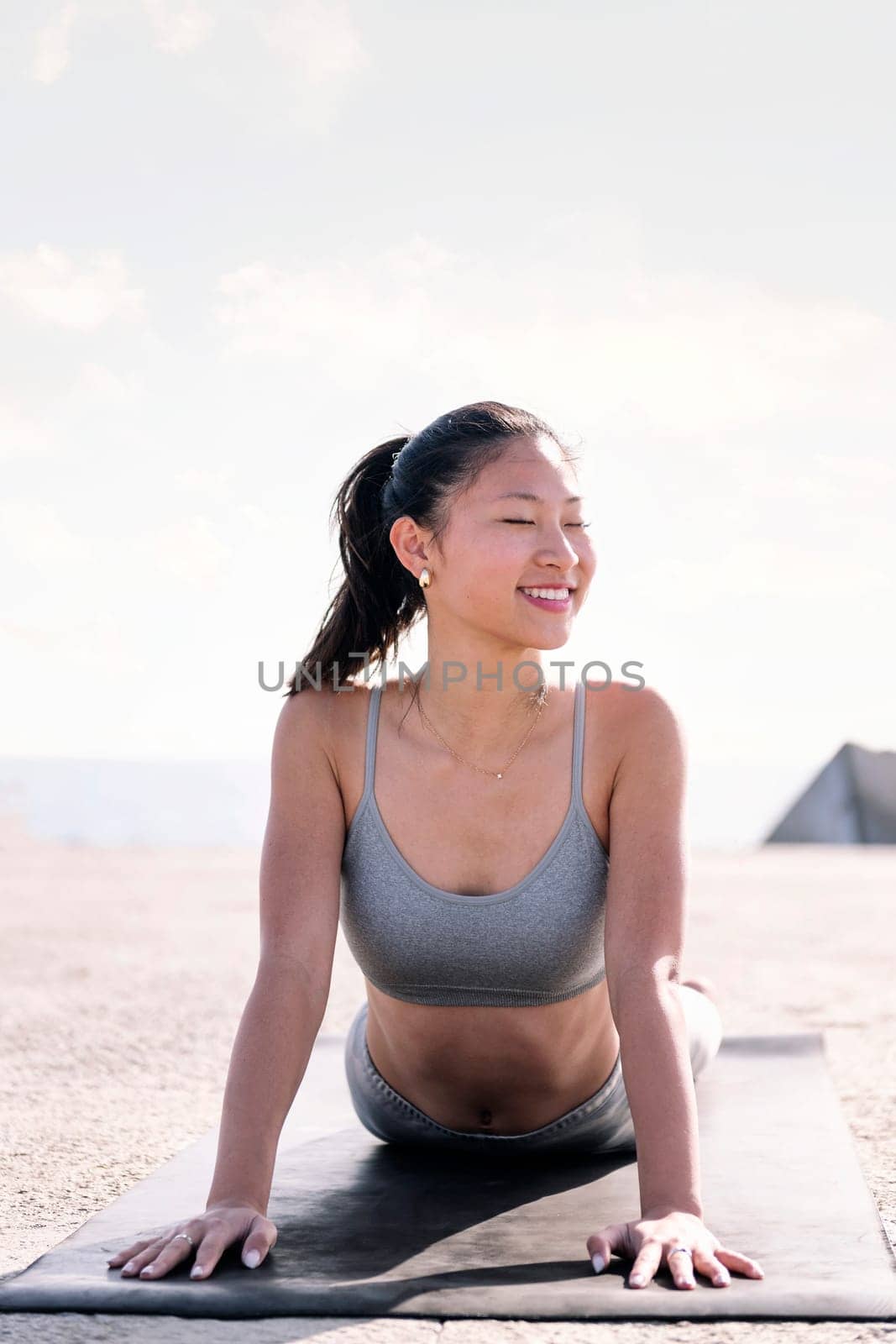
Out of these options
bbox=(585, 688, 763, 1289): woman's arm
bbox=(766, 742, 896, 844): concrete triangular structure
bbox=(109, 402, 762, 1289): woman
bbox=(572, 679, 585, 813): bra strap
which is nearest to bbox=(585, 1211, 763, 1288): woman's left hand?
bbox=(585, 688, 763, 1289): woman's arm

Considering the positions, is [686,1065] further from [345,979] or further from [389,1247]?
[345,979]

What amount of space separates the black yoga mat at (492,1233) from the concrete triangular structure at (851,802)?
8097 millimetres

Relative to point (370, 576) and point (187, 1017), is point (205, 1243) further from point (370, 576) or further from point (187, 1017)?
point (187, 1017)

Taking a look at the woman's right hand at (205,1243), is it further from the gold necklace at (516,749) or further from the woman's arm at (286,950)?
the gold necklace at (516,749)

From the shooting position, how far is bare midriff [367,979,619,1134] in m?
2.09

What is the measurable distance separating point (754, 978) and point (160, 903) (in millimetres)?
3394

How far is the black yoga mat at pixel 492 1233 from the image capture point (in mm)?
1523

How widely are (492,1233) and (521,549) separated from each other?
960 millimetres

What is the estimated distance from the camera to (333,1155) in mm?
2328

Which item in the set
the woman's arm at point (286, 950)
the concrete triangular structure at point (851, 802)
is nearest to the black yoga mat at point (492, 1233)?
the woman's arm at point (286, 950)

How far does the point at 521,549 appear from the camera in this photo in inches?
78.2

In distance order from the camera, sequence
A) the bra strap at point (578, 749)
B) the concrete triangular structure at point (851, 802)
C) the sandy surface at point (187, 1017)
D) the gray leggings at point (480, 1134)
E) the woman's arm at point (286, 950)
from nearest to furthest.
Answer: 1. the sandy surface at point (187, 1017)
2. the woman's arm at point (286, 950)
3. the bra strap at point (578, 749)
4. the gray leggings at point (480, 1134)
5. the concrete triangular structure at point (851, 802)

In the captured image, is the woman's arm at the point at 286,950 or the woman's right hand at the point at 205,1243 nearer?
the woman's right hand at the point at 205,1243

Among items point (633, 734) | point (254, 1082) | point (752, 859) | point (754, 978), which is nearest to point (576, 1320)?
point (254, 1082)
